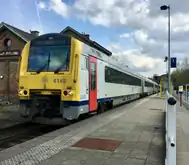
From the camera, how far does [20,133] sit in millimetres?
10781

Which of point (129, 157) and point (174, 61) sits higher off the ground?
point (174, 61)

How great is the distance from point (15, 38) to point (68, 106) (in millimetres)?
20588

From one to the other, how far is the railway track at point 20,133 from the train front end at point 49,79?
556 millimetres

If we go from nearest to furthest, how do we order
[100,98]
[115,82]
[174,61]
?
[100,98], [115,82], [174,61]

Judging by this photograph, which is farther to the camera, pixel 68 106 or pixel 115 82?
pixel 115 82

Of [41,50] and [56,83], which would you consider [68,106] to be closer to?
[56,83]

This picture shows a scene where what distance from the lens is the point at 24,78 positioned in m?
11.4

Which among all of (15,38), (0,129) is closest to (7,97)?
(15,38)

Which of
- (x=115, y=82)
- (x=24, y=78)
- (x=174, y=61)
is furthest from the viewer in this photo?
(x=174, y=61)

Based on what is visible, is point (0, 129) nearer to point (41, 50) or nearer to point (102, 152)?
point (41, 50)

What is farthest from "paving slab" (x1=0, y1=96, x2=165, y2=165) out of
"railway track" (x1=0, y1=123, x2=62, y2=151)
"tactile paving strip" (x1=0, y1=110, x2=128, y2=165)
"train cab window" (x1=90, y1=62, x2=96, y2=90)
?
"train cab window" (x1=90, y1=62, x2=96, y2=90)

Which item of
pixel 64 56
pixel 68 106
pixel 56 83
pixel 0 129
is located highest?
pixel 64 56

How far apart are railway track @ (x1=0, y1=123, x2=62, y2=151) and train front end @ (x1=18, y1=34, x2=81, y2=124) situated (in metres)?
0.56

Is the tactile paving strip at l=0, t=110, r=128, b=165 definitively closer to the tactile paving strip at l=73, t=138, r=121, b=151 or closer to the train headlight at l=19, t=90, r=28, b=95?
the tactile paving strip at l=73, t=138, r=121, b=151
